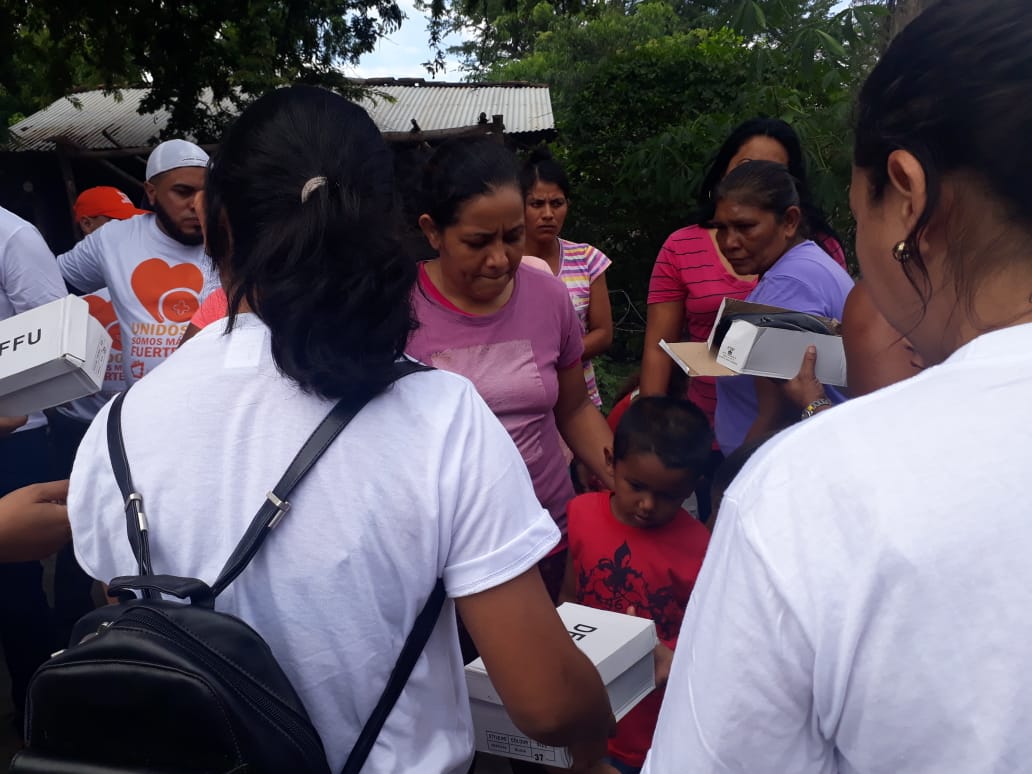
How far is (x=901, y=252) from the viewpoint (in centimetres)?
93

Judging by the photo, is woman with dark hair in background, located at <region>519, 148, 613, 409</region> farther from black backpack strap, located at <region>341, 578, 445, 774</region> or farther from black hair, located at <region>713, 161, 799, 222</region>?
black backpack strap, located at <region>341, 578, 445, 774</region>

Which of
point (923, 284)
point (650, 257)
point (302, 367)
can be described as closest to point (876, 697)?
point (923, 284)

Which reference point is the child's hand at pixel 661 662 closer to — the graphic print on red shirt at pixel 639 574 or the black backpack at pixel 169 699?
the graphic print on red shirt at pixel 639 574

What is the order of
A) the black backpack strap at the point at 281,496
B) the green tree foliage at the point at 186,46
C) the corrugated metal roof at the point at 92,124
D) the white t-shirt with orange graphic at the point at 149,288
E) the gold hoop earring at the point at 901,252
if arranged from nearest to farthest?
1. the gold hoop earring at the point at 901,252
2. the black backpack strap at the point at 281,496
3. the white t-shirt with orange graphic at the point at 149,288
4. the green tree foliage at the point at 186,46
5. the corrugated metal roof at the point at 92,124

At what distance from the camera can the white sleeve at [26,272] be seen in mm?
2986

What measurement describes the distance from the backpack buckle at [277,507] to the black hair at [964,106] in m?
0.77

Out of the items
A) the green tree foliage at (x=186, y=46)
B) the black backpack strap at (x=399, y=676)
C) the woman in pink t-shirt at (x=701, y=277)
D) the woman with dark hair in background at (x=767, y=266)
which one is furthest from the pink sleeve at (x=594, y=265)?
the green tree foliage at (x=186, y=46)

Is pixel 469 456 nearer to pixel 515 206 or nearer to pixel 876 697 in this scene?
pixel 876 697

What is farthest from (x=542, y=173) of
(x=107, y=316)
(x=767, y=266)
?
(x=107, y=316)

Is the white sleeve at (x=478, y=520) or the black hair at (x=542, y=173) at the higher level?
the white sleeve at (x=478, y=520)

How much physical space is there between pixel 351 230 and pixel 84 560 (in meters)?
0.61

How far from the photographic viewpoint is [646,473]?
8.21 ft

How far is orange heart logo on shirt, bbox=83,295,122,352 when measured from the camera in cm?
361

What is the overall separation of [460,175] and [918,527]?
6.33ft
